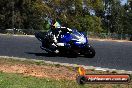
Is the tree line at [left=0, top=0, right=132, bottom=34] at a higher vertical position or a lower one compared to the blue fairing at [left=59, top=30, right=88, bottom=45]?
lower

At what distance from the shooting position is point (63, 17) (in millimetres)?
82438

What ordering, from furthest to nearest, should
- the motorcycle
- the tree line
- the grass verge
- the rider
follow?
the tree line, the rider, the motorcycle, the grass verge

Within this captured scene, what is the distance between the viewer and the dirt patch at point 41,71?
13328 millimetres

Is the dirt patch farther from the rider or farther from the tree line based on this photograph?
the tree line

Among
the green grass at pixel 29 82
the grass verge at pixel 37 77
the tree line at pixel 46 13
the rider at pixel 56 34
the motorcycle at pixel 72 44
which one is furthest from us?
the tree line at pixel 46 13

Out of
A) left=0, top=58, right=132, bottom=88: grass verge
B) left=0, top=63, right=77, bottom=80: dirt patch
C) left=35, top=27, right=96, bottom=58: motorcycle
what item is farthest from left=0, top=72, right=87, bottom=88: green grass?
left=35, top=27, right=96, bottom=58: motorcycle

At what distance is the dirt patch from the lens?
1333cm

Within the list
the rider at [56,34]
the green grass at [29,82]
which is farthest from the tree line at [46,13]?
the green grass at [29,82]

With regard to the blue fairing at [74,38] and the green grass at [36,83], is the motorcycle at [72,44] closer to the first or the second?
the blue fairing at [74,38]

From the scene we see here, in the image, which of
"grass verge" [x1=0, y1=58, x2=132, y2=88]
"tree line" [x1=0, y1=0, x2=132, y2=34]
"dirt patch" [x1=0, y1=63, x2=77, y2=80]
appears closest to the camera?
"grass verge" [x1=0, y1=58, x2=132, y2=88]

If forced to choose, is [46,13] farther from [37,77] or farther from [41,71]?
[37,77]

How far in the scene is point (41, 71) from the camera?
14.4 metres

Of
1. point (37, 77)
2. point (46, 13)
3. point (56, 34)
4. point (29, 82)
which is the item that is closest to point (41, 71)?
point (37, 77)

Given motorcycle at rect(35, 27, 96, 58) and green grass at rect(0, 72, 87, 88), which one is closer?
green grass at rect(0, 72, 87, 88)
